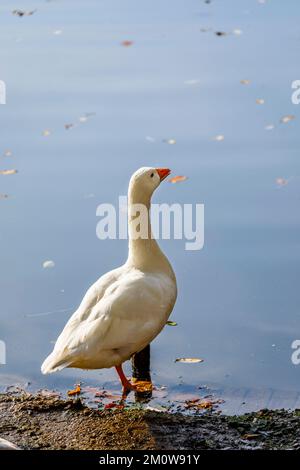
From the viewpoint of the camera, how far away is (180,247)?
813cm

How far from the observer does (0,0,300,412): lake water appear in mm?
6852

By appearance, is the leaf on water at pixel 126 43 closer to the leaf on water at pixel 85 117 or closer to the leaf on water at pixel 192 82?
the leaf on water at pixel 192 82

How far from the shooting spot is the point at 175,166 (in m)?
9.11

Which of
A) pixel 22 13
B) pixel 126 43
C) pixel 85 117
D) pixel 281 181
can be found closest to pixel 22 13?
pixel 22 13

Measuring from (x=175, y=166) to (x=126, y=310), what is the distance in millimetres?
3497

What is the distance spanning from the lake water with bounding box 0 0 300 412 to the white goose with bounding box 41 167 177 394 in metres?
0.68

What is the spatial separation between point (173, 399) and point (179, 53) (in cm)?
630
